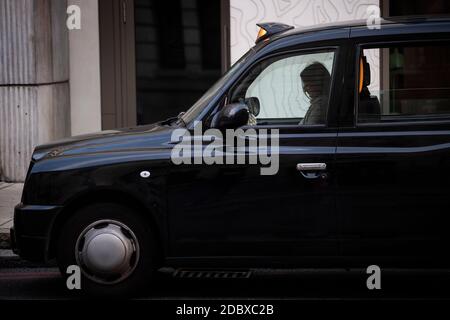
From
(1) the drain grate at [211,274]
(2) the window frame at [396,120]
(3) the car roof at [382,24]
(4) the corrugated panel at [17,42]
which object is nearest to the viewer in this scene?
(2) the window frame at [396,120]

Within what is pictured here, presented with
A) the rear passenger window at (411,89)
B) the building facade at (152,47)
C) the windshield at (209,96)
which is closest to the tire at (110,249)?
the windshield at (209,96)

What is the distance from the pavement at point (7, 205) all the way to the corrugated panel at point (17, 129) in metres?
0.23

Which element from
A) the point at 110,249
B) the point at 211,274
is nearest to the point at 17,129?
Result: the point at 211,274

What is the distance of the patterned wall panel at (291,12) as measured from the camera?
13.3 meters

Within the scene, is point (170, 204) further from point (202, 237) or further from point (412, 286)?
point (412, 286)

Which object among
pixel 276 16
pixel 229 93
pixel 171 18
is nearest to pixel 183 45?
pixel 171 18

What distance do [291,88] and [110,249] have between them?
161cm

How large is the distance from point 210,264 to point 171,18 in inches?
287

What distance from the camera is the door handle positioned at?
666cm

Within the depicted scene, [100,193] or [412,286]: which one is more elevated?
[100,193]

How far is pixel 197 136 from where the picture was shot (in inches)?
271

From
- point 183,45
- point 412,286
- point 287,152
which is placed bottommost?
point 412,286

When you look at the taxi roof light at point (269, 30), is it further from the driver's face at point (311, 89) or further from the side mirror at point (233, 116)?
the side mirror at point (233, 116)

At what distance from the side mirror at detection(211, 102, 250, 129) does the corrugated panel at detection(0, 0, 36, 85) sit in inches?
246
